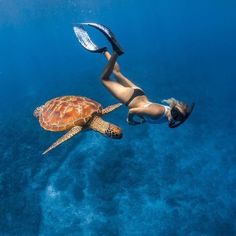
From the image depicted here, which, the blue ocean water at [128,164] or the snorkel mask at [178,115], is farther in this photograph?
the blue ocean water at [128,164]

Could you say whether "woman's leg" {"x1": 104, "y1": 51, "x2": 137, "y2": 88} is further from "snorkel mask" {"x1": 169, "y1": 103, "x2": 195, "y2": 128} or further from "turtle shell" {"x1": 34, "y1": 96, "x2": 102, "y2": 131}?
"turtle shell" {"x1": 34, "y1": 96, "x2": 102, "y2": 131}

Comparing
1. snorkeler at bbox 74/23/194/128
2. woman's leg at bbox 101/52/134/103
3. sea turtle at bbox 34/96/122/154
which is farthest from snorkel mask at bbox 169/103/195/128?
sea turtle at bbox 34/96/122/154

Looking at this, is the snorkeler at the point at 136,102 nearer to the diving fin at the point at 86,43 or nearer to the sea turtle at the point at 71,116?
the diving fin at the point at 86,43

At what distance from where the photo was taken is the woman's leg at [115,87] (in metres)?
8.10

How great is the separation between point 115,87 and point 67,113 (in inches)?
110

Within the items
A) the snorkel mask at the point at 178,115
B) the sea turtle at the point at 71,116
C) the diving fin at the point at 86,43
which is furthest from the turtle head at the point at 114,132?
the snorkel mask at the point at 178,115

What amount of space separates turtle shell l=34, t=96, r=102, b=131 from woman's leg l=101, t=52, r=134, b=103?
237 centimetres

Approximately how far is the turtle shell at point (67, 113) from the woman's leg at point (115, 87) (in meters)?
2.37

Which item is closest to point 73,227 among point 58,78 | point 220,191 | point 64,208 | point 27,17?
point 64,208

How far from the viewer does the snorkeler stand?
280 inches

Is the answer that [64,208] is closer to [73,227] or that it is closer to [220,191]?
[73,227]

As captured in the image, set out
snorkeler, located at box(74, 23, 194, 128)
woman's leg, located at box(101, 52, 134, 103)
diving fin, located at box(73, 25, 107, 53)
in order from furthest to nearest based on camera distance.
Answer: diving fin, located at box(73, 25, 107, 53), woman's leg, located at box(101, 52, 134, 103), snorkeler, located at box(74, 23, 194, 128)

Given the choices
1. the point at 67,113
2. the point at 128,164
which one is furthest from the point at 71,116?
the point at 128,164

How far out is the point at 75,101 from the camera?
36.4 feet
